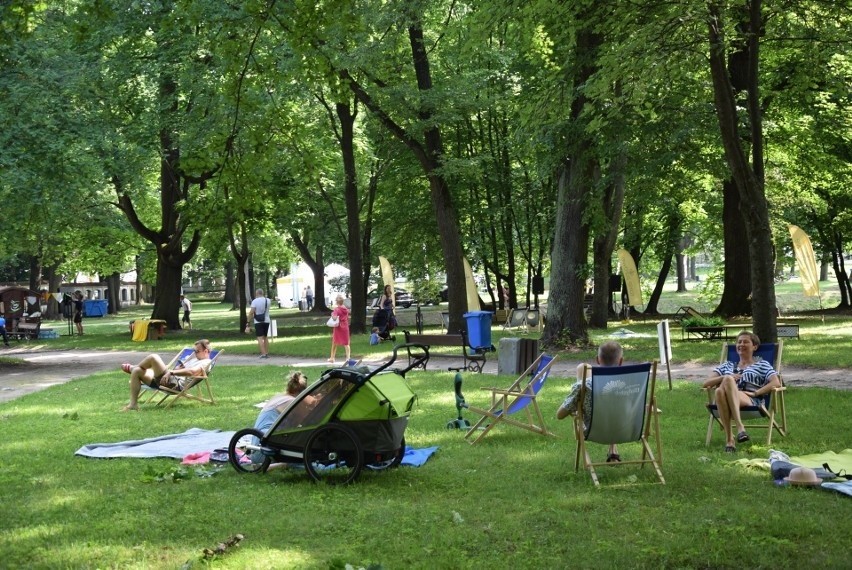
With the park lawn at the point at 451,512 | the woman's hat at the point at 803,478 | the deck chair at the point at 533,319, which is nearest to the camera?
the park lawn at the point at 451,512

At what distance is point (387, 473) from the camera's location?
325 inches

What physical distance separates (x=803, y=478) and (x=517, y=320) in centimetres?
2483

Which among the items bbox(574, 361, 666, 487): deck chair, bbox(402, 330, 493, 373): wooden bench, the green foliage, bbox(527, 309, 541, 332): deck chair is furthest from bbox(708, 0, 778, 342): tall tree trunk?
bbox(527, 309, 541, 332): deck chair

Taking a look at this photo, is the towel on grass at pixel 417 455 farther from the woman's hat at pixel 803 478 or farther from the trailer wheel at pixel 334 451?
the woman's hat at pixel 803 478

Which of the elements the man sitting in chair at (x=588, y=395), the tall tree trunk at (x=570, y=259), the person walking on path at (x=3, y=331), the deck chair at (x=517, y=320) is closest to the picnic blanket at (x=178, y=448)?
the man sitting in chair at (x=588, y=395)

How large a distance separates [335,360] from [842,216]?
2069 centimetres

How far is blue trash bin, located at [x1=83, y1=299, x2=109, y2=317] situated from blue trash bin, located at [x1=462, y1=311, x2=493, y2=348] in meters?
47.4

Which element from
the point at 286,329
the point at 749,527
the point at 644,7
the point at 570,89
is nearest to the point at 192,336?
the point at 286,329

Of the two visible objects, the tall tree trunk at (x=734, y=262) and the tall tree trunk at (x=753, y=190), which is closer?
the tall tree trunk at (x=753, y=190)

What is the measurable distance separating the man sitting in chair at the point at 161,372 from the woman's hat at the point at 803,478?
9.16 meters

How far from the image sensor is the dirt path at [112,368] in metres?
15.5

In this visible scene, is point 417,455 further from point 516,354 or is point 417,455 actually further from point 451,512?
point 516,354

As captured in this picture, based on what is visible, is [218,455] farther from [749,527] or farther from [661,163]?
[661,163]

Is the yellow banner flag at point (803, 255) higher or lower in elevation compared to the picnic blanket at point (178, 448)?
higher
